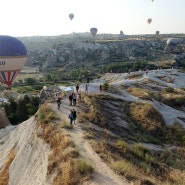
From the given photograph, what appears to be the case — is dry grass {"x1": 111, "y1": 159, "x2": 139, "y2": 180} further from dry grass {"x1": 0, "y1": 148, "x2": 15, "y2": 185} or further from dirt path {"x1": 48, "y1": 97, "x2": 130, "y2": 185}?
dry grass {"x1": 0, "y1": 148, "x2": 15, "y2": 185}

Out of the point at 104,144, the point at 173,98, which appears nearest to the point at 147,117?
the point at 173,98

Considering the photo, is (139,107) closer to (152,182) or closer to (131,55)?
→ (152,182)

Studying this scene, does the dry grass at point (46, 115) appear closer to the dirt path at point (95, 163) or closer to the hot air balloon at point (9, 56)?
the dirt path at point (95, 163)

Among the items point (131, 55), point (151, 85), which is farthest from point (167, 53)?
point (151, 85)

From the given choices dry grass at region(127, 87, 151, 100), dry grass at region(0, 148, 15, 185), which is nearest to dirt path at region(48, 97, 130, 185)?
dry grass at region(0, 148, 15, 185)

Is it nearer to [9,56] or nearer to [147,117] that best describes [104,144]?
[147,117]

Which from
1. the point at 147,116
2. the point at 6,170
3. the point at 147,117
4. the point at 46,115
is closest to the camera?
the point at 6,170
